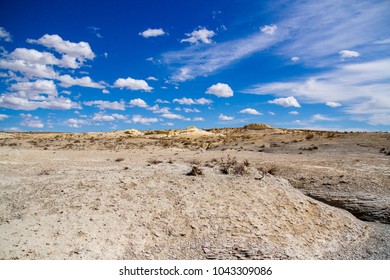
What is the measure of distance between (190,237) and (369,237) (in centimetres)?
509

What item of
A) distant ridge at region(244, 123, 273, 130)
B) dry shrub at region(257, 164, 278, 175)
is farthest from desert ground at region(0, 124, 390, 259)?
distant ridge at region(244, 123, 273, 130)

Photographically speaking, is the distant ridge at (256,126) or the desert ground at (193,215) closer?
the desert ground at (193,215)

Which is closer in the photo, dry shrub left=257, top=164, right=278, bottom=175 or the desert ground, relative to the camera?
the desert ground

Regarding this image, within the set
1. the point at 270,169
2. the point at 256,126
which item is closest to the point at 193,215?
the point at 270,169

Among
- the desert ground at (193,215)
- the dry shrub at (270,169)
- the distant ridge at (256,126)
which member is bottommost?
the desert ground at (193,215)

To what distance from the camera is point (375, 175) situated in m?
12.8

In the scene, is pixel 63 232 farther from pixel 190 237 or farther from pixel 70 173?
pixel 70 173

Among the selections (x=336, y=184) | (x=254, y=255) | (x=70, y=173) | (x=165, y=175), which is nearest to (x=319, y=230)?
(x=254, y=255)

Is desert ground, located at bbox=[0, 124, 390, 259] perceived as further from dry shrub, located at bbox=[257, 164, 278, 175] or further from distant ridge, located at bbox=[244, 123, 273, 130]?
distant ridge, located at bbox=[244, 123, 273, 130]

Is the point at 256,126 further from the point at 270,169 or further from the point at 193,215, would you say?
the point at 193,215

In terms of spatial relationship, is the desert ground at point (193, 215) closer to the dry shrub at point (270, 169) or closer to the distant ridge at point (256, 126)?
the dry shrub at point (270, 169)

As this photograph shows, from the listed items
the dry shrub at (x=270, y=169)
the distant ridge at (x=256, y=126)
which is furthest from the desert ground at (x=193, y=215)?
the distant ridge at (x=256, y=126)

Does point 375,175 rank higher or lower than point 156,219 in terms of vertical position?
higher
